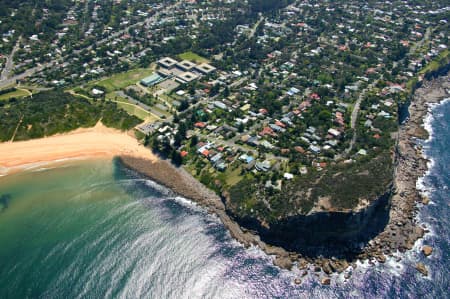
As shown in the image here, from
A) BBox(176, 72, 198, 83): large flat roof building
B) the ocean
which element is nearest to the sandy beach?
the ocean

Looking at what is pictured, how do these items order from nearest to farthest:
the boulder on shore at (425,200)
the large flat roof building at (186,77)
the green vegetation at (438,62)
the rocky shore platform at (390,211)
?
the rocky shore platform at (390,211) → the boulder on shore at (425,200) → the large flat roof building at (186,77) → the green vegetation at (438,62)

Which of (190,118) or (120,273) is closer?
(120,273)

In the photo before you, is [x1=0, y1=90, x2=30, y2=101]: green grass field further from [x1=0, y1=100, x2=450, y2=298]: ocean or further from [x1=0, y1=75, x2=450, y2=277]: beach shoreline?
[x1=0, y1=100, x2=450, y2=298]: ocean

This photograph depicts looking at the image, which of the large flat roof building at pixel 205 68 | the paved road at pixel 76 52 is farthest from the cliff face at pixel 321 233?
the paved road at pixel 76 52

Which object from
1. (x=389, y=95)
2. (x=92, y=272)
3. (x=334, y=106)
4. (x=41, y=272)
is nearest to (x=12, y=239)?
(x=41, y=272)

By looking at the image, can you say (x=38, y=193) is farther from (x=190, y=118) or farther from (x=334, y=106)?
(x=334, y=106)

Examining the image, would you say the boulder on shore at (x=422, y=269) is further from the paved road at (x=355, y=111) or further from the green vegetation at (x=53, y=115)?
the green vegetation at (x=53, y=115)
